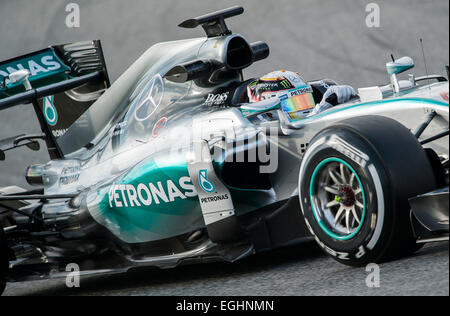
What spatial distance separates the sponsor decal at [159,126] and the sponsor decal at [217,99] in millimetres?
311

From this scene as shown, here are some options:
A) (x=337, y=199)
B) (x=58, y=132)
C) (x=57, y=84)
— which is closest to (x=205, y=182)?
(x=337, y=199)

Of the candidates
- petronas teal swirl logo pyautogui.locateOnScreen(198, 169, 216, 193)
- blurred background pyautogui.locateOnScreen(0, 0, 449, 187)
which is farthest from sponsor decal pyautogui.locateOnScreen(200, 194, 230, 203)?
blurred background pyautogui.locateOnScreen(0, 0, 449, 187)

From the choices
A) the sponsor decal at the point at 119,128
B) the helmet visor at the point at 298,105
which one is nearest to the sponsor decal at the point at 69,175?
the sponsor decal at the point at 119,128

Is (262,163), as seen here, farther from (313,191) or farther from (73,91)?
(73,91)

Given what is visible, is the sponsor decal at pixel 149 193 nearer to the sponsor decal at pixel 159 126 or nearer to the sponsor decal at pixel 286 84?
the sponsor decal at pixel 159 126

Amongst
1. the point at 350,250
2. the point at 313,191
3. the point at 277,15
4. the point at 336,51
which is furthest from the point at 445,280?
the point at 277,15

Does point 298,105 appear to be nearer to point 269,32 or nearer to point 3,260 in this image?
point 3,260

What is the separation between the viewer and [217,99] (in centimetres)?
498

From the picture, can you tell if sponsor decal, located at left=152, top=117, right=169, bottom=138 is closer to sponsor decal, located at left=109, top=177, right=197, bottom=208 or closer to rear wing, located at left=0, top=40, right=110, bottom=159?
sponsor decal, located at left=109, top=177, right=197, bottom=208

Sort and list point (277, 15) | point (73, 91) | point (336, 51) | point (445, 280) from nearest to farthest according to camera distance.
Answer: point (445, 280), point (73, 91), point (336, 51), point (277, 15)

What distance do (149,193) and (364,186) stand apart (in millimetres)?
1558

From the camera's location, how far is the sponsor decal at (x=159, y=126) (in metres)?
5.02

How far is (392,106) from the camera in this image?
382 cm
